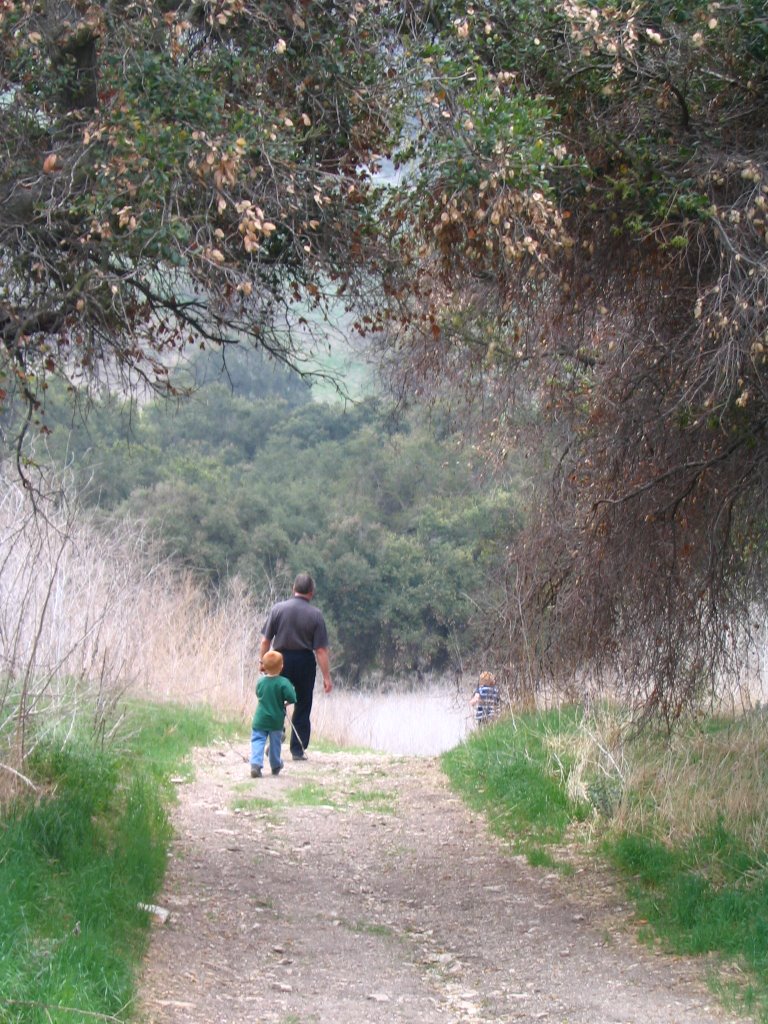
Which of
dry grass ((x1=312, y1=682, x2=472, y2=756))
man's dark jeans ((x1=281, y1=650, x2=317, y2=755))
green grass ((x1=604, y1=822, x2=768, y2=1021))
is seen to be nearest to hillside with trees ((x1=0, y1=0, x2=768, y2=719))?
green grass ((x1=604, y1=822, x2=768, y2=1021))

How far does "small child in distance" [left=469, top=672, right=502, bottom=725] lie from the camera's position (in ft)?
44.2

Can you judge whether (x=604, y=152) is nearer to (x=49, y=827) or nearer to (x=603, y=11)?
(x=603, y=11)

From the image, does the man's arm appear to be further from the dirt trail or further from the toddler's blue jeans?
the dirt trail

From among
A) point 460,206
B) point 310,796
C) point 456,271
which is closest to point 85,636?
point 456,271

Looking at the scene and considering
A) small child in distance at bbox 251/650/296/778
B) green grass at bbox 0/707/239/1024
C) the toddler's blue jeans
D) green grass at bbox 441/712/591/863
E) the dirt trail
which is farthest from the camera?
the toddler's blue jeans

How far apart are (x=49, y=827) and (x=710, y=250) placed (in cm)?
461

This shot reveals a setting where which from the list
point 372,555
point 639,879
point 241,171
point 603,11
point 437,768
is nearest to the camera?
point 241,171

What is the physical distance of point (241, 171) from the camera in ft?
18.8

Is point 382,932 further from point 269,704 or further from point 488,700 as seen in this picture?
point 488,700

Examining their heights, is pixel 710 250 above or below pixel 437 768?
above

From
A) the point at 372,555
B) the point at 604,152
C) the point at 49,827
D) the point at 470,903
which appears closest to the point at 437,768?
the point at 470,903

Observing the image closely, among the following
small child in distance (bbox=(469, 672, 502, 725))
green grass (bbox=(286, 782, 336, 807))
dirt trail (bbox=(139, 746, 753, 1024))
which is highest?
small child in distance (bbox=(469, 672, 502, 725))

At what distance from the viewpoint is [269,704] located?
419 inches

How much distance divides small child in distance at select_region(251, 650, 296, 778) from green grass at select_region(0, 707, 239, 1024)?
1.67 metres
